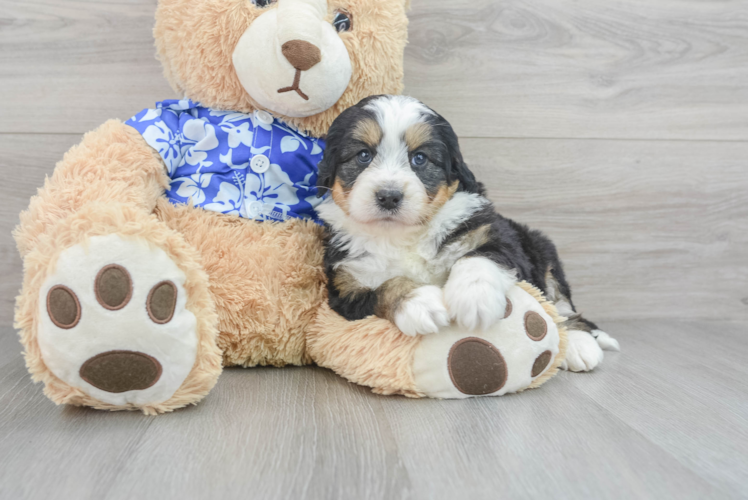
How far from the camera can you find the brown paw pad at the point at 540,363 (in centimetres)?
144

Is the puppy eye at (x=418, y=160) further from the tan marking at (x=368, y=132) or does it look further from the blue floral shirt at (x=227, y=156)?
the blue floral shirt at (x=227, y=156)

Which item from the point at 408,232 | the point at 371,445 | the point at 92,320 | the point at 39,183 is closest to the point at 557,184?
the point at 408,232

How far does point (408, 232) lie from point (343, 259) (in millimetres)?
206

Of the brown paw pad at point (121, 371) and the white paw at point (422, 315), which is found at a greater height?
the white paw at point (422, 315)

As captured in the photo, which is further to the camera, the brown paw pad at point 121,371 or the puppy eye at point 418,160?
the puppy eye at point 418,160

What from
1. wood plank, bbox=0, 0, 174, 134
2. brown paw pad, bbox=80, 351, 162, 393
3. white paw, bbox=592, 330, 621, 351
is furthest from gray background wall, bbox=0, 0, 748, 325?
brown paw pad, bbox=80, 351, 162, 393

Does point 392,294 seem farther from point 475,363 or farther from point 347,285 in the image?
point 475,363

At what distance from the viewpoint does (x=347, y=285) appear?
1.58m

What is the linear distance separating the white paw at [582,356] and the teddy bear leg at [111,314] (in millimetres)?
1146

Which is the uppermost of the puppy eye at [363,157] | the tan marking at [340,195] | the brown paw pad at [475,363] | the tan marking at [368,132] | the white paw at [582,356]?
the tan marking at [368,132]

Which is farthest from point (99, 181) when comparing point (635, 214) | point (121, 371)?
point (635, 214)

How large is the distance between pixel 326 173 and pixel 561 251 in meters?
1.30

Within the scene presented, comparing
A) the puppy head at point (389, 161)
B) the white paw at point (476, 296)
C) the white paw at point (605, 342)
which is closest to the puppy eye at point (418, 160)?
the puppy head at point (389, 161)

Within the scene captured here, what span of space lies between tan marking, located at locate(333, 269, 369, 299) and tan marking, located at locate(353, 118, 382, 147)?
38 centimetres
